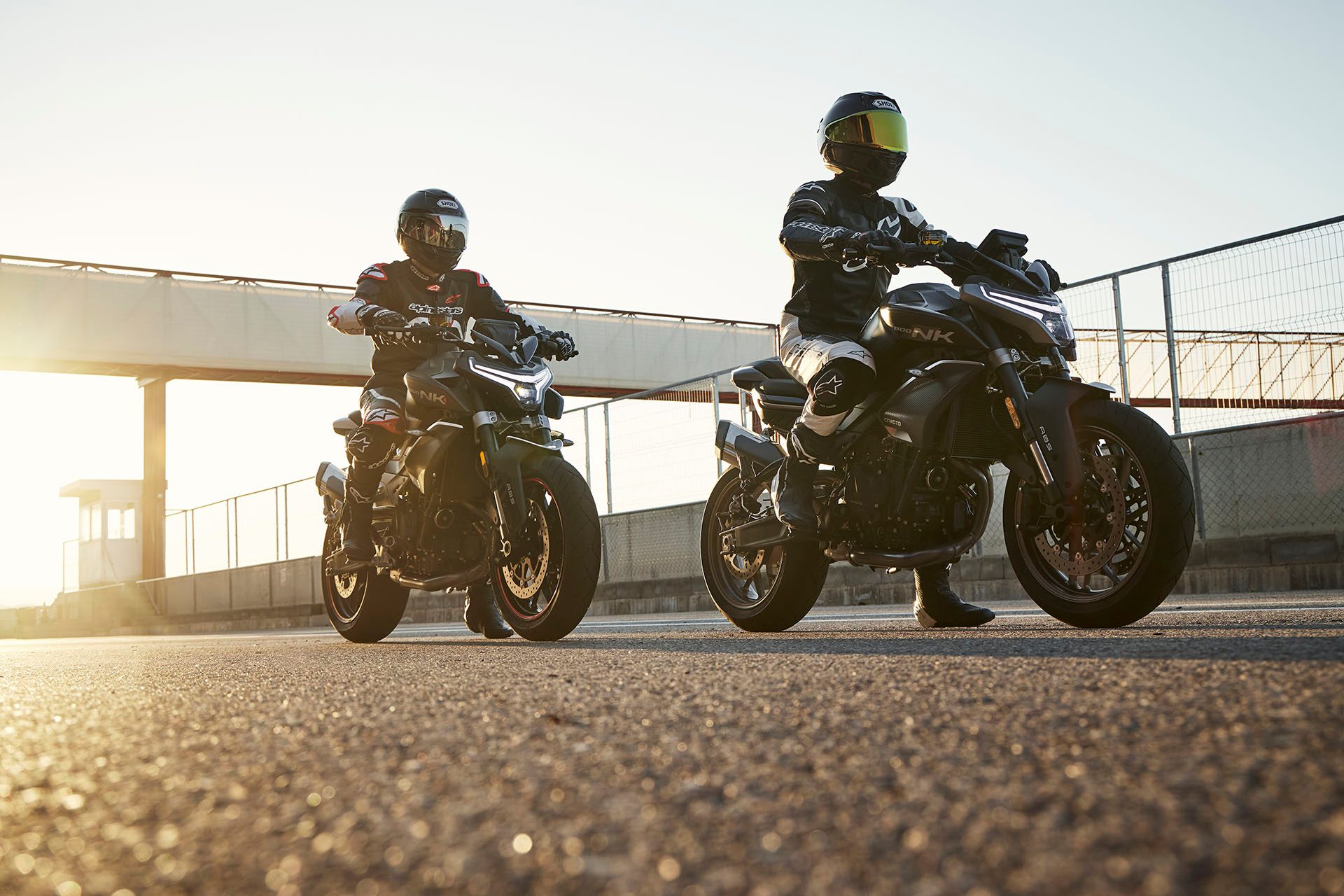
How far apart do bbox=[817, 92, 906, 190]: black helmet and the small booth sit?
27611 millimetres

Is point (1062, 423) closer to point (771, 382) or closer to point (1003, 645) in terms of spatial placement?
point (1003, 645)

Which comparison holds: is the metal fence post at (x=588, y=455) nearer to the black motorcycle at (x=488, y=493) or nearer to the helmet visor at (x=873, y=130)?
the black motorcycle at (x=488, y=493)

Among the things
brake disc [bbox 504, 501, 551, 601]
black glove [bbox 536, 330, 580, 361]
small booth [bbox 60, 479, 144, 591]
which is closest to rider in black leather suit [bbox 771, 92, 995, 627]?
brake disc [bbox 504, 501, 551, 601]

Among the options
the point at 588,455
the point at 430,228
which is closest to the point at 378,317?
the point at 430,228

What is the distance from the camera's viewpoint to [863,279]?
5234 millimetres

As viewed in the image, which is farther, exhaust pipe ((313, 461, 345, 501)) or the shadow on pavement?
exhaust pipe ((313, 461, 345, 501))

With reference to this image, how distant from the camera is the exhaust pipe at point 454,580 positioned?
18.0 ft

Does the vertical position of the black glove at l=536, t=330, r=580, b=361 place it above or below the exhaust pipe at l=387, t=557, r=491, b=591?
above

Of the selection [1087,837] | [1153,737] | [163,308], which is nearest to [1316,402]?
[1153,737]

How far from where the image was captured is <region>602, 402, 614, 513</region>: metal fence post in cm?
1516

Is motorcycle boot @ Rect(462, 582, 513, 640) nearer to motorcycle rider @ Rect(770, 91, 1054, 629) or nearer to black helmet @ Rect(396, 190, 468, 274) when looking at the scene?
black helmet @ Rect(396, 190, 468, 274)

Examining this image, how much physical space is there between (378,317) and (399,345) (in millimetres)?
221

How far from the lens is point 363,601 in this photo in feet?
20.8

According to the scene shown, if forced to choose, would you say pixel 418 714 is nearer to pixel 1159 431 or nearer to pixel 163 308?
pixel 1159 431
